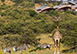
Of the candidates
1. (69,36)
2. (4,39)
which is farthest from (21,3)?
(69,36)

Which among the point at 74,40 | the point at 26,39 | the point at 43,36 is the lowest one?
the point at 43,36

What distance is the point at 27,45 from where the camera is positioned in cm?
2550

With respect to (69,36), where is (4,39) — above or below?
below

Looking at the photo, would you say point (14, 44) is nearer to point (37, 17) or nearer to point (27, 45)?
point (27, 45)

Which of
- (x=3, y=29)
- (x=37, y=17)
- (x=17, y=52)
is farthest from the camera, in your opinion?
(x=37, y=17)

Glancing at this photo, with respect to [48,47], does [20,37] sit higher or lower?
higher

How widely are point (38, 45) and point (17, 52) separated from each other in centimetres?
467

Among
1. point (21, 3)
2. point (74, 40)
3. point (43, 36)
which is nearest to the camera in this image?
point (74, 40)

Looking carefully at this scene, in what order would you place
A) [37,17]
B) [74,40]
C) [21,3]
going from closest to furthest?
[74,40] → [37,17] → [21,3]

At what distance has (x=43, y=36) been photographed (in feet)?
105

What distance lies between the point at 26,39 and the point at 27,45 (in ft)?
3.92

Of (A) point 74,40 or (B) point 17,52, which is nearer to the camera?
(A) point 74,40

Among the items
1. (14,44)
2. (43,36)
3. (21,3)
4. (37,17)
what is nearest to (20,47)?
(14,44)

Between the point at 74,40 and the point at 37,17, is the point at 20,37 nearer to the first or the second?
the point at 74,40
